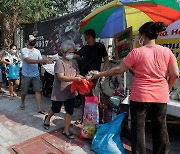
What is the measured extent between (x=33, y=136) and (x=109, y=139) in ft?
4.82

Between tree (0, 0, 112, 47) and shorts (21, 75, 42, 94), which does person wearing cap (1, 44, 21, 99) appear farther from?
tree (0, 0, 112, 47)

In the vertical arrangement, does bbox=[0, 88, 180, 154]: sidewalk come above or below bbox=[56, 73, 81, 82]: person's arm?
below

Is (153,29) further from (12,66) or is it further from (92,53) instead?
(12,66)

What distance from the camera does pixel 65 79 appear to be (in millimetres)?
3441

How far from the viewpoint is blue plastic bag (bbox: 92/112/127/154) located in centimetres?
314

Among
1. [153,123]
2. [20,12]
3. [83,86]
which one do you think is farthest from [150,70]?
[20,12]

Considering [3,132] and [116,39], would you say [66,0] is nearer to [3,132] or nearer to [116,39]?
[116,39]

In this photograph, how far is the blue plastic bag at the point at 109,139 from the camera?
3.14 metres

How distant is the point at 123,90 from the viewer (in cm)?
404

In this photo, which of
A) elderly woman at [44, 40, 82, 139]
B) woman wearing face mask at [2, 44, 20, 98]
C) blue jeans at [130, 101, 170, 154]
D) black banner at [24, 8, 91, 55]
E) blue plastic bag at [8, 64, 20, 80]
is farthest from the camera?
black banner at [24, 8, 91, 55]

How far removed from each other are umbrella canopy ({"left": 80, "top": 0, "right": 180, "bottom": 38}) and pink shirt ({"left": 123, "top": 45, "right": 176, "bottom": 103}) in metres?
1.09

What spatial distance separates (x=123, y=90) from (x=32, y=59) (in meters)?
2.02

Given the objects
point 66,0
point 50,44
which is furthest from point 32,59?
point 66,0

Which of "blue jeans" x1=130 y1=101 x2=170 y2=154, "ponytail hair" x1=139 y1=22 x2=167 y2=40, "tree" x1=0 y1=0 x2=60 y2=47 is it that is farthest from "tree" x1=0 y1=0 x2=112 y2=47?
"blue jeans" x1=130 y1=101 x2=170 y2=154
